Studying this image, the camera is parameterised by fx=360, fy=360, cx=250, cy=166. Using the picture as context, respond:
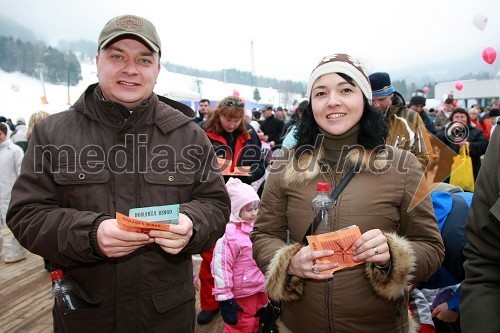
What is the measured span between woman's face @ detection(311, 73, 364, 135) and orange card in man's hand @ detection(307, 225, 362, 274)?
599 mm

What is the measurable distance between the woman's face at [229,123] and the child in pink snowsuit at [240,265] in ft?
3.66

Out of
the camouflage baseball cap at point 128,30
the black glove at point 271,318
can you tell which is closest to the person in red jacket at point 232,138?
the black glove at point 271,318

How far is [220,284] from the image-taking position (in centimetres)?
316

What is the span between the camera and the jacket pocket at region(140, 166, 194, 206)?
5.82 feet

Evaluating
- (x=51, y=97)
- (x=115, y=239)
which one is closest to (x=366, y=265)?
(x=115, y=239)

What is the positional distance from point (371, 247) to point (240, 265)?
6.72 ft

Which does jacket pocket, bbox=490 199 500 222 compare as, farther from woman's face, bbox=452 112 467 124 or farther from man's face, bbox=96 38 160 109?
woman's face, bbox=452 112 467 124

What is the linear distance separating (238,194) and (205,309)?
148 cm

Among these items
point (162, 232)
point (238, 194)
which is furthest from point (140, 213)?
point (238, 194)

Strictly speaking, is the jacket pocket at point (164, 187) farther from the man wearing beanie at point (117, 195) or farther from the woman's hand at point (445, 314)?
the woman's hand at point (445, 314)

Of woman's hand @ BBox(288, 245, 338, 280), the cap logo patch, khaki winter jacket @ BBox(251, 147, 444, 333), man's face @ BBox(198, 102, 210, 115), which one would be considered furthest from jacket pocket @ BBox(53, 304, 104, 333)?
man's face @ BBox(198, 102, 210, 115)

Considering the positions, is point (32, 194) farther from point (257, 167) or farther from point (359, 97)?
point (257, 167)

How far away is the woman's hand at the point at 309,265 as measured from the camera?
1561 millimetres

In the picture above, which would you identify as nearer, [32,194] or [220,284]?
[32,194]
